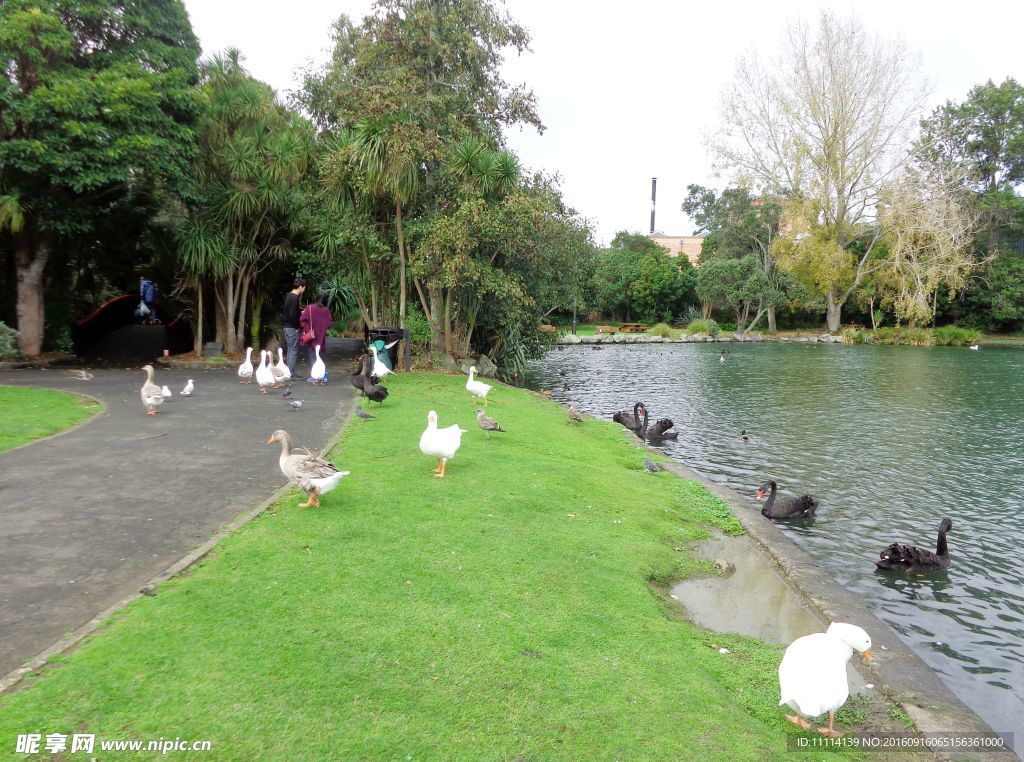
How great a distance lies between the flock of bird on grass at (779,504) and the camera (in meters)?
4.07

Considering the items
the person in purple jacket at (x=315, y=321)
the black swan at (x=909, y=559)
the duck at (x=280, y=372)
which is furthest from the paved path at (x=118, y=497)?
the black swan at (x=909, y=559)

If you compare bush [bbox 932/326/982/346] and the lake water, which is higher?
bush [bbox 932/326/982/346]

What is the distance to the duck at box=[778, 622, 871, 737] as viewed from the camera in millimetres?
4012

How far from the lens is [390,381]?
16938mm

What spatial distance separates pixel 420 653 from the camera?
4.24m

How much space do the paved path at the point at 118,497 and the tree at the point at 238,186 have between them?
819cm

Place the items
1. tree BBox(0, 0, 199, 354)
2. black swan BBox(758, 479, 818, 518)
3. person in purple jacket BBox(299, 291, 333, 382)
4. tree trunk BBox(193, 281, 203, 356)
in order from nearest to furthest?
black swan BBox(758, 479, 818, 518), tree BBox(0, 0, 199, 354), person in purple jacket BBox(299, 291, 333, 382), tree trunk BBox(193, 281, 203, 356)

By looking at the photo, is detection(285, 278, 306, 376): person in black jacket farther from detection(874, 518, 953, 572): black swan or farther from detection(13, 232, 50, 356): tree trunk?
detection(874, 518, 953, 572): black swan

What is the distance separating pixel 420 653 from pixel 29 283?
19809 millimetres

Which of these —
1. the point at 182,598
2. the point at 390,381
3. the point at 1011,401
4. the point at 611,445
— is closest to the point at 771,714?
the point at 182,598

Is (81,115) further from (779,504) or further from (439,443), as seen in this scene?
(779,504)

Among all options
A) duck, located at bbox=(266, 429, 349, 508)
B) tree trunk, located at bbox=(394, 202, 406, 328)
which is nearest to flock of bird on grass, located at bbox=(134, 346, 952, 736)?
duck, located at bbox=(266, 429, 349, 508)

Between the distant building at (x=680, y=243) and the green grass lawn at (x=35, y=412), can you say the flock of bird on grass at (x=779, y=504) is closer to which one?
the green grass lawn at (x=35, y=412)

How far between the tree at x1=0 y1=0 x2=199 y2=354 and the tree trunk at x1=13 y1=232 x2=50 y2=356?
3cm
